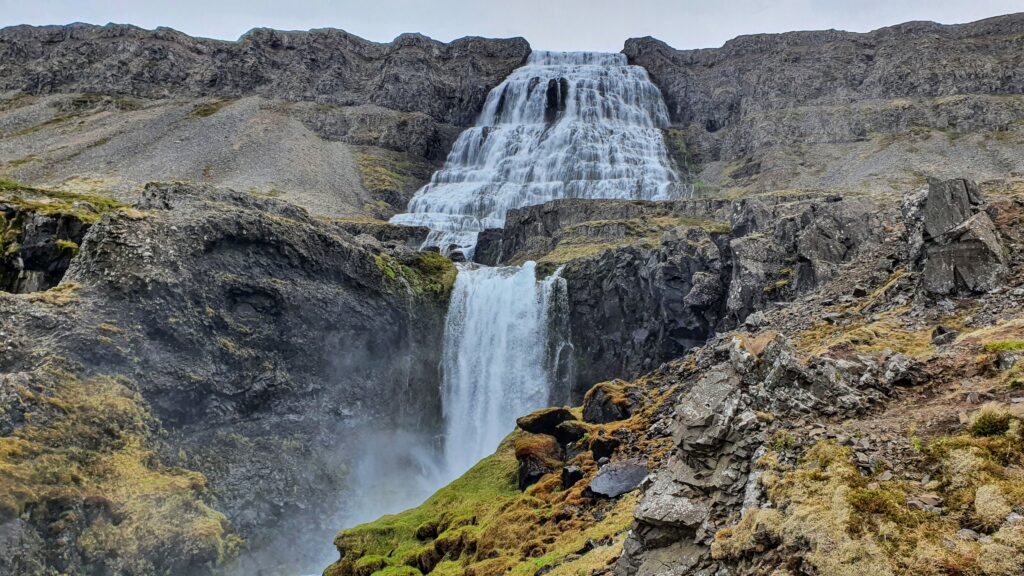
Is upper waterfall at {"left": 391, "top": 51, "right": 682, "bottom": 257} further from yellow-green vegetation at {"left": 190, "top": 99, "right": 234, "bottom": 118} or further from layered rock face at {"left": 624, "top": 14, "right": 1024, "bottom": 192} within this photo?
yellow-green vegetation at {"left": 190, "top": 99, "right": 234, "bottom": 118}

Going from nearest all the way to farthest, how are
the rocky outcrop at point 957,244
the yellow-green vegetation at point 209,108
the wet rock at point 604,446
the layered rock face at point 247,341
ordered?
the rocky outcrop at point 957,244 < the wet rock at point 604,446 < the layered rock face at point 247,341 < the yellow-green vegetation at point 209,108

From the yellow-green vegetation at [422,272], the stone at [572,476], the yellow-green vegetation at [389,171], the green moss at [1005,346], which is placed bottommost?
the stone at [572,476]

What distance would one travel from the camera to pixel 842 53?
125000 mm

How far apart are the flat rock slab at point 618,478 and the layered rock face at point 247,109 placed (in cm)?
7913

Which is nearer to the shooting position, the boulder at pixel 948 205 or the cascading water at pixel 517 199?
the boulder at pixel 948 205

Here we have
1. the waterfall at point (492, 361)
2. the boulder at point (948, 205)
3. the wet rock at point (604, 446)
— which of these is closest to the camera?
the boulder at point (948, 205)

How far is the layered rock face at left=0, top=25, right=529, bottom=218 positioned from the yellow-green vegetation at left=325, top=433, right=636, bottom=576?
71431 mm

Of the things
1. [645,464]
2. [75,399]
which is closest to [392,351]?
[75,399]

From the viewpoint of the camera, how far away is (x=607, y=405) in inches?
1101

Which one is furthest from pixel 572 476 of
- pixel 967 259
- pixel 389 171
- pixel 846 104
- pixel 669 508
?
pixel 846 104

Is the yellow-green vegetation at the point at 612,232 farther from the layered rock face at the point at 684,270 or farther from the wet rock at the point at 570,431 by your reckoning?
the wet rock at the point at 570,431

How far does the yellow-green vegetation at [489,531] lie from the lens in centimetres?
1808

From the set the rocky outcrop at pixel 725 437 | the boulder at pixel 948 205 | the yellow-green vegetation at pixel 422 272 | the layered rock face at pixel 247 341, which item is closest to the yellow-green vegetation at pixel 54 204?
the layered rock face at pixel 247 341

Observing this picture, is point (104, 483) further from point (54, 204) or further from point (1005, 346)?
point (1005, 346)
